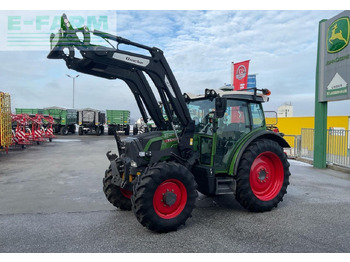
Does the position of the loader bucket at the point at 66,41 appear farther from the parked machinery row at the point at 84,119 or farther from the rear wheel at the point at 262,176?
the parked machinery row at the point at 84,119

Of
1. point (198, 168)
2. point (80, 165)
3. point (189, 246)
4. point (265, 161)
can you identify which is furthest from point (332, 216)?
point (80, 165)

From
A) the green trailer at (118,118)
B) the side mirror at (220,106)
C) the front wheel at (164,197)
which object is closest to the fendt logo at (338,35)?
the side mirror at (220,106)

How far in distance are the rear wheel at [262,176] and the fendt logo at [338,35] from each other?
619 centimetres

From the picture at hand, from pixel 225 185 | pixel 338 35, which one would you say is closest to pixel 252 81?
pixel 338 35

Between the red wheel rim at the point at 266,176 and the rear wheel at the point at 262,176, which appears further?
the red wheel rim at the point at 266,176

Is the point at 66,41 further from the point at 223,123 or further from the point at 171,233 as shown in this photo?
the point at 171,233

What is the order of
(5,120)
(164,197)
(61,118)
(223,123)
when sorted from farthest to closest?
(61,118) → (5,120) → (223,123) → (164,197)

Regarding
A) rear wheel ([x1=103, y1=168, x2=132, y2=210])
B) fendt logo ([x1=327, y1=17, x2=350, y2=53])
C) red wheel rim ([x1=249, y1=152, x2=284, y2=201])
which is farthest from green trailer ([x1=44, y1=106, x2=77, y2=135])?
red wheel rim ([x1=249, y1=152, x2=284, y2=201])

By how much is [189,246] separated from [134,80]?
2710 millimetres

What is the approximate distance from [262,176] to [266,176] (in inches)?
4.9

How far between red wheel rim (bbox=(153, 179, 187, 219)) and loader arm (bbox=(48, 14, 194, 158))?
67 centimetres

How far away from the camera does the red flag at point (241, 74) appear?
14461mm

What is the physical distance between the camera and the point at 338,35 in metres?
9.62

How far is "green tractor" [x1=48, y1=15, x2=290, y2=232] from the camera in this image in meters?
4.10
